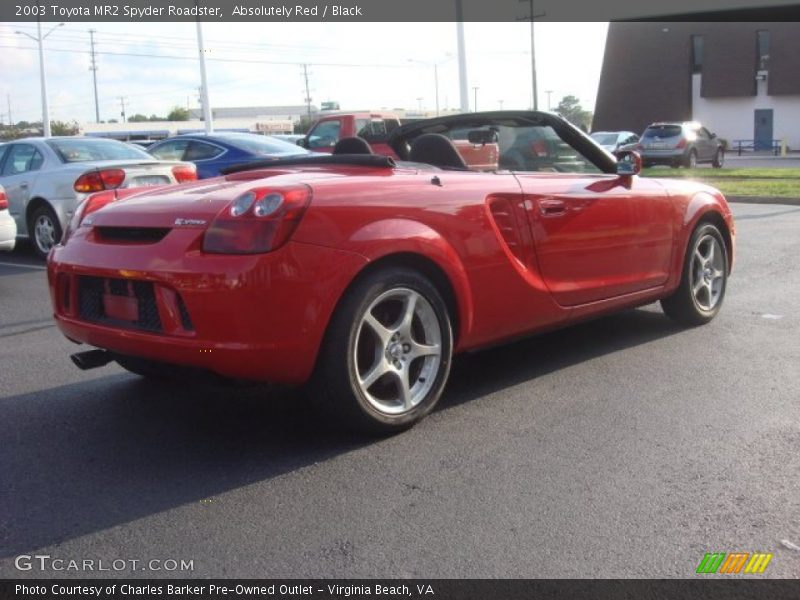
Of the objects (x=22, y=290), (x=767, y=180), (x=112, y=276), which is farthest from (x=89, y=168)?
(x=767, y=180)

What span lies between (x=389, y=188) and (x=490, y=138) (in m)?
1.60

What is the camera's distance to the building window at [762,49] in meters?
52.0

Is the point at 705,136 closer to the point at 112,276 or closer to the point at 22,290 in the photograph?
the point at 22,290

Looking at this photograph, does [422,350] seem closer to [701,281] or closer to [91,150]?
[701,281]

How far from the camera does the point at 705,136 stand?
2956 cm

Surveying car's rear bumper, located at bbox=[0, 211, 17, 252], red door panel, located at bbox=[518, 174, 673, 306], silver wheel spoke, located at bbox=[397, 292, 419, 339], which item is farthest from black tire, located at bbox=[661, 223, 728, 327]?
car's rear bumper, located at bbox=[0, 211, 17, 252]

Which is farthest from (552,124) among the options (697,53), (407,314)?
(697,53)

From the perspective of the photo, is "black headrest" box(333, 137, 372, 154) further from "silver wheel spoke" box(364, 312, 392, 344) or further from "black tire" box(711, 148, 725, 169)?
"black tire" box(711, 148, 725, 169)

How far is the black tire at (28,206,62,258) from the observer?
32.2 ft

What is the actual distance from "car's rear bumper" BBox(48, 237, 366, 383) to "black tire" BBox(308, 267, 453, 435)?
10 cm

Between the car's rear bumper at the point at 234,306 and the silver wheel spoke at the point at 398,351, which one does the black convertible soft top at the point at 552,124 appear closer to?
the silver wheel spoke at the point at 398,351

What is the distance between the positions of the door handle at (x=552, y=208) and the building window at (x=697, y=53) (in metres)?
54.3

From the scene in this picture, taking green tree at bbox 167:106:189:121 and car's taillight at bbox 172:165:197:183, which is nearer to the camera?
car's taillight at bbox 172:165:197:183

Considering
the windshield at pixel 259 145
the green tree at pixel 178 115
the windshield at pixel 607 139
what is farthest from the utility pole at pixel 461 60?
the green tree at pixel 178 115
